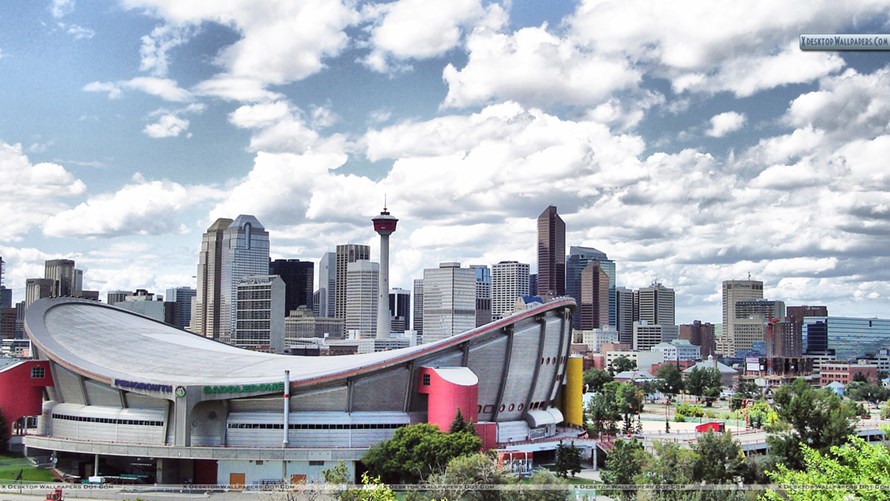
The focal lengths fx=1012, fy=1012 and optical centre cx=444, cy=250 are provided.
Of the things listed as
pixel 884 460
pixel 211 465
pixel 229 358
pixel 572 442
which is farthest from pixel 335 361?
pixel 884 460

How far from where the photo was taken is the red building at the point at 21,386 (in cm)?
9800

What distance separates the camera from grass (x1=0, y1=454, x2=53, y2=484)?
8381 centimetres

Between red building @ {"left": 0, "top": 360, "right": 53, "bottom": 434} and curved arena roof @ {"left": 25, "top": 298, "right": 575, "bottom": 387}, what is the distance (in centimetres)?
185

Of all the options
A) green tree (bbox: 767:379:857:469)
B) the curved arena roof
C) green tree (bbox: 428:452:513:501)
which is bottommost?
green tree (bbox: 428:452:513:501)

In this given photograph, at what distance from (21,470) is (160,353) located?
18643 millimetres

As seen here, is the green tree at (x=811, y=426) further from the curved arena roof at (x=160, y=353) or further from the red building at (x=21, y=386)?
the red building at (x=21, y=386)

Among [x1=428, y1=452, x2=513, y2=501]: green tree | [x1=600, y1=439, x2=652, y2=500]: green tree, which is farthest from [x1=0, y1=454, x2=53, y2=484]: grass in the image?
[x1=600, y1=439, x2=652, y2=500]: green tree

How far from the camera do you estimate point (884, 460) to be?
33.0 metres

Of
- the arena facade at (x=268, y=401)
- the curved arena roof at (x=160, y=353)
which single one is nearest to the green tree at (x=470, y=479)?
the arena facade at (x=268, y=401)

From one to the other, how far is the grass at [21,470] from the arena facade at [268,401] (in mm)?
2052

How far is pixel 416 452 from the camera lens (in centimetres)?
8031

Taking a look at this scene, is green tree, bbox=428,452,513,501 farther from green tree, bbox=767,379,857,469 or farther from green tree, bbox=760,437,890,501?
green tree, bbox=760,437,890,501

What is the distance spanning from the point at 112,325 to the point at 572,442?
51721 mm

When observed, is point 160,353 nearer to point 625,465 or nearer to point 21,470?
point 21,470
